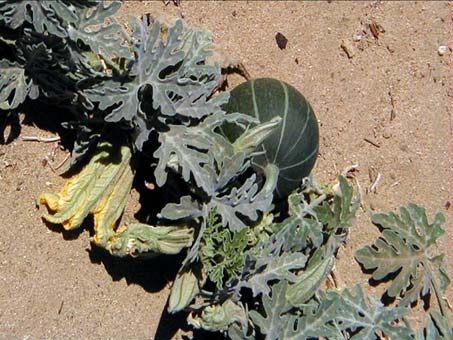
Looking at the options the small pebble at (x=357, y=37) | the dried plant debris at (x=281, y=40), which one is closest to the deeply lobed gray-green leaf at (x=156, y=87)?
the dried plant debris at (x=281, y=40)

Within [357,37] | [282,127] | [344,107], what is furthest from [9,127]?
[357,37]

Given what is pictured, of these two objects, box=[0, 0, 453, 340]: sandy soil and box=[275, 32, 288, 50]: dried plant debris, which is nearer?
box=[0, 0, 453, 340]: sandy soil

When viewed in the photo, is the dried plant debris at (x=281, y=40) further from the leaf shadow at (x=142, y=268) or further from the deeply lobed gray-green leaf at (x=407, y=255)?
the leaf shadow at (x=142, y=268)

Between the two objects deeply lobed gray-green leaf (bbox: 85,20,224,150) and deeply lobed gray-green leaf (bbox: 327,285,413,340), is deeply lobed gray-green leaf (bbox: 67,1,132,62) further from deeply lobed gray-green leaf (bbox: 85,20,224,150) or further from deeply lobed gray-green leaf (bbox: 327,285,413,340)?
deeply lobed gray-green leaf (bbox: 327,285,413,340)

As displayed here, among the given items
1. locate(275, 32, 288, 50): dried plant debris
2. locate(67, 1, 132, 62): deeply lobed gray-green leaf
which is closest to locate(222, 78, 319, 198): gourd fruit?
locate(275, 32, 288, 50): dried plant debris

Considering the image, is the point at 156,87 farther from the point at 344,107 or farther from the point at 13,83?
the point at 344,107

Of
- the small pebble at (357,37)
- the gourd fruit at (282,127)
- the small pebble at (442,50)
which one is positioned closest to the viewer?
the gourd fruit at (282,127)
